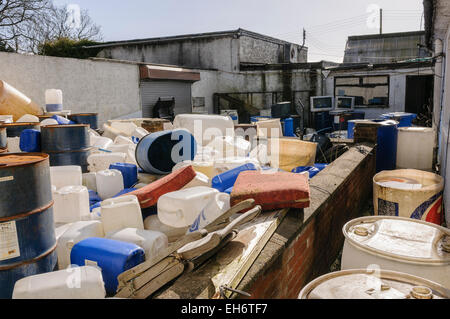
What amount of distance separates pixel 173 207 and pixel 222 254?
3.08ft

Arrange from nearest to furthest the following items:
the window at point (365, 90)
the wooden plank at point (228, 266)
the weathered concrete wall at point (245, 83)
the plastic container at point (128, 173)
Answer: the wooden plank at point (228, 266) < the plastic container at point (128, 173) < the window at point (365, 90) < the weathered concrete wall at point (245, 83)

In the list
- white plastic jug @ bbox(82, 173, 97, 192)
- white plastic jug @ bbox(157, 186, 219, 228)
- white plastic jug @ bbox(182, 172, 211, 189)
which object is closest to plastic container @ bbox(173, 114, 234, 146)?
white plastic jug @ bbox(82, 173, 97, 192)

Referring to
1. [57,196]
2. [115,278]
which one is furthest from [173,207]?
[57,196]

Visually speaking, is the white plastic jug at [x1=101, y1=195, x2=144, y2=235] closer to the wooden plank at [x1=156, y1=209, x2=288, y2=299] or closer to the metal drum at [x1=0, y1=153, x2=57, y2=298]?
the metal drum at [x1=0, y1=153, x2=57, y2=298]

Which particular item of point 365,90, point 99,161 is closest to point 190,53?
point 365,90

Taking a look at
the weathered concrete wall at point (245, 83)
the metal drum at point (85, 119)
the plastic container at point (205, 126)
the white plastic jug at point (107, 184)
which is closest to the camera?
the white plastic jug at point (107, 184)

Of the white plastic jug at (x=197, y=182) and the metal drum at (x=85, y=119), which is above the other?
the metal drum at (x=85, y=119)

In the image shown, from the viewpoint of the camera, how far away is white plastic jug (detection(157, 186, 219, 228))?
3025 mm

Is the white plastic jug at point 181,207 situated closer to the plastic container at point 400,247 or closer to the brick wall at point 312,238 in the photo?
the brick wall at point 312,238

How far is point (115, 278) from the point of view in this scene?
2.48 metres

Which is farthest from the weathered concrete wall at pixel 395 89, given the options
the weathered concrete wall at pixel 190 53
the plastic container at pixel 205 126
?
the plastic container at pixel 205 126

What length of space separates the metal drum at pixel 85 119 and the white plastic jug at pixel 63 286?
618 cm

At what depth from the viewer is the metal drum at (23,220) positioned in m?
2.44

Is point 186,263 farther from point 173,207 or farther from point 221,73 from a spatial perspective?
point 221,73
